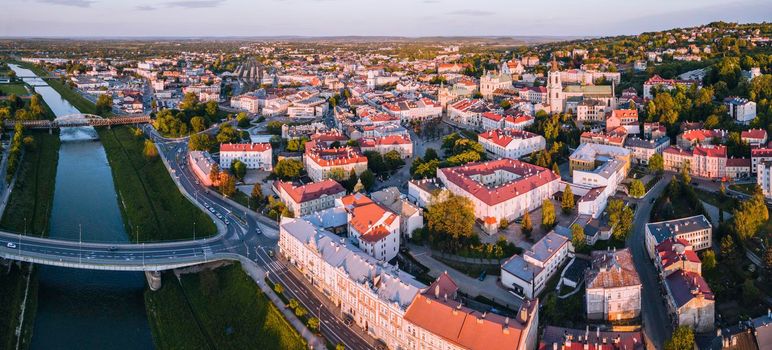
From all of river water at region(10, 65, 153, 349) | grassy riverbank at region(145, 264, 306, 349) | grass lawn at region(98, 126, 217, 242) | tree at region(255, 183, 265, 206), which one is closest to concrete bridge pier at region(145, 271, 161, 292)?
grassy riverbank at region(145, 264, 306, 349)

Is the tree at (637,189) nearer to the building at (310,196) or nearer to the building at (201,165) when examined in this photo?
the building at (310,196)

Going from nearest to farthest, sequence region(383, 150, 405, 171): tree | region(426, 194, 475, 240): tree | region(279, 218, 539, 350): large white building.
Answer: region(279, 218, 539, 350): large white building
region(426, 194, 475, 240): tree
region(383, 150, 405, 171): tree

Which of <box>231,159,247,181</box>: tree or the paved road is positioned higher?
<box>231,159,247,181</box>: tree

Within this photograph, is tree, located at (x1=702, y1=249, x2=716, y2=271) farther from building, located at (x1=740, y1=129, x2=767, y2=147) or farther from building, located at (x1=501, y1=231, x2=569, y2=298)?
building, located at (x1=740, y1=129, x2=767, y2=147)

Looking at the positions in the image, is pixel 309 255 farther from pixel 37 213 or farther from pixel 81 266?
pixel 37 213

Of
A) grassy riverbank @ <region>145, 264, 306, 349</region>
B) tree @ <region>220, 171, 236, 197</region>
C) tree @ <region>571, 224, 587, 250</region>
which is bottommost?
grassy riverbank @ <region>145, 264, 306, 349</region>
